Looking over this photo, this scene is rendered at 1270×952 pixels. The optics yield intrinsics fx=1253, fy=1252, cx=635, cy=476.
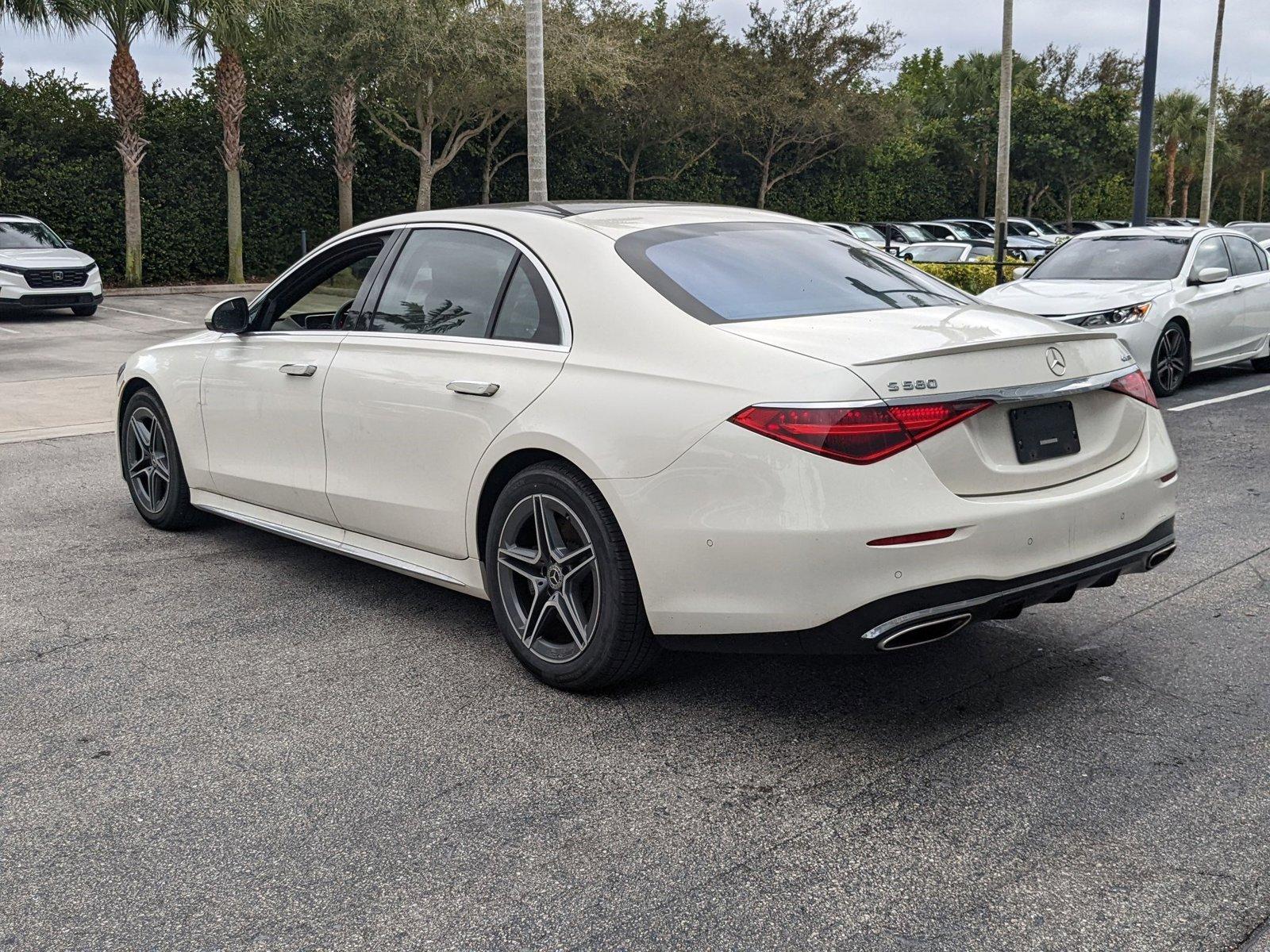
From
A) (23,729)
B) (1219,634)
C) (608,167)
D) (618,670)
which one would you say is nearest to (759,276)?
(618,670)

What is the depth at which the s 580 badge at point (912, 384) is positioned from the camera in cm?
342

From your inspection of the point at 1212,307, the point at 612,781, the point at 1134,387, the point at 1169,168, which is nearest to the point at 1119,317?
the point at 1212,307

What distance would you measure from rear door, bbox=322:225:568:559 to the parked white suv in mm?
17409

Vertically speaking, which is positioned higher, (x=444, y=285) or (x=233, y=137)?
(x=233, y=137)

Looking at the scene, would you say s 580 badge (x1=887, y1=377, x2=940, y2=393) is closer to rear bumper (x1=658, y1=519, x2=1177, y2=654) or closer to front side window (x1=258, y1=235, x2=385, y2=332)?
rear bumper (x1=658, y1=519, x2=1177, y2=654)

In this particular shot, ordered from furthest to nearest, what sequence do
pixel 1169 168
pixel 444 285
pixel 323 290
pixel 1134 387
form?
pixel 1169 168
pixel 323 290
pixel 444 285
pixel 1134 387

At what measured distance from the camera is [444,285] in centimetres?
471

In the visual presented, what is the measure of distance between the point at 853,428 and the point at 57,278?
1991 cm

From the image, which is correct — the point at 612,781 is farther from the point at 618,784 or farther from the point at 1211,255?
the point at 1211,255

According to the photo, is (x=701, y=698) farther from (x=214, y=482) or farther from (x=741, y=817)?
Answer: (x=214, y=482)

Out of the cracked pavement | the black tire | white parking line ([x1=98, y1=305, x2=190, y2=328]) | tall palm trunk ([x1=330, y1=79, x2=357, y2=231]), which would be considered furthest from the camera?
tall palm trunk ([x1=330, y1=79, x2=357, y2=231])

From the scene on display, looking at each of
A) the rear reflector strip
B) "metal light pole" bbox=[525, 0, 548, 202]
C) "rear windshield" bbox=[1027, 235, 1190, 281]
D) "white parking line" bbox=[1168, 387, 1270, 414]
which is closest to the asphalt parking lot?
the rear reflector strip

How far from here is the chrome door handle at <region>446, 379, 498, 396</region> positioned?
422 centimetres

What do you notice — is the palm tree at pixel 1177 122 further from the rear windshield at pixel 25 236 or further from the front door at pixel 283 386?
the front door at pixel 283 386
